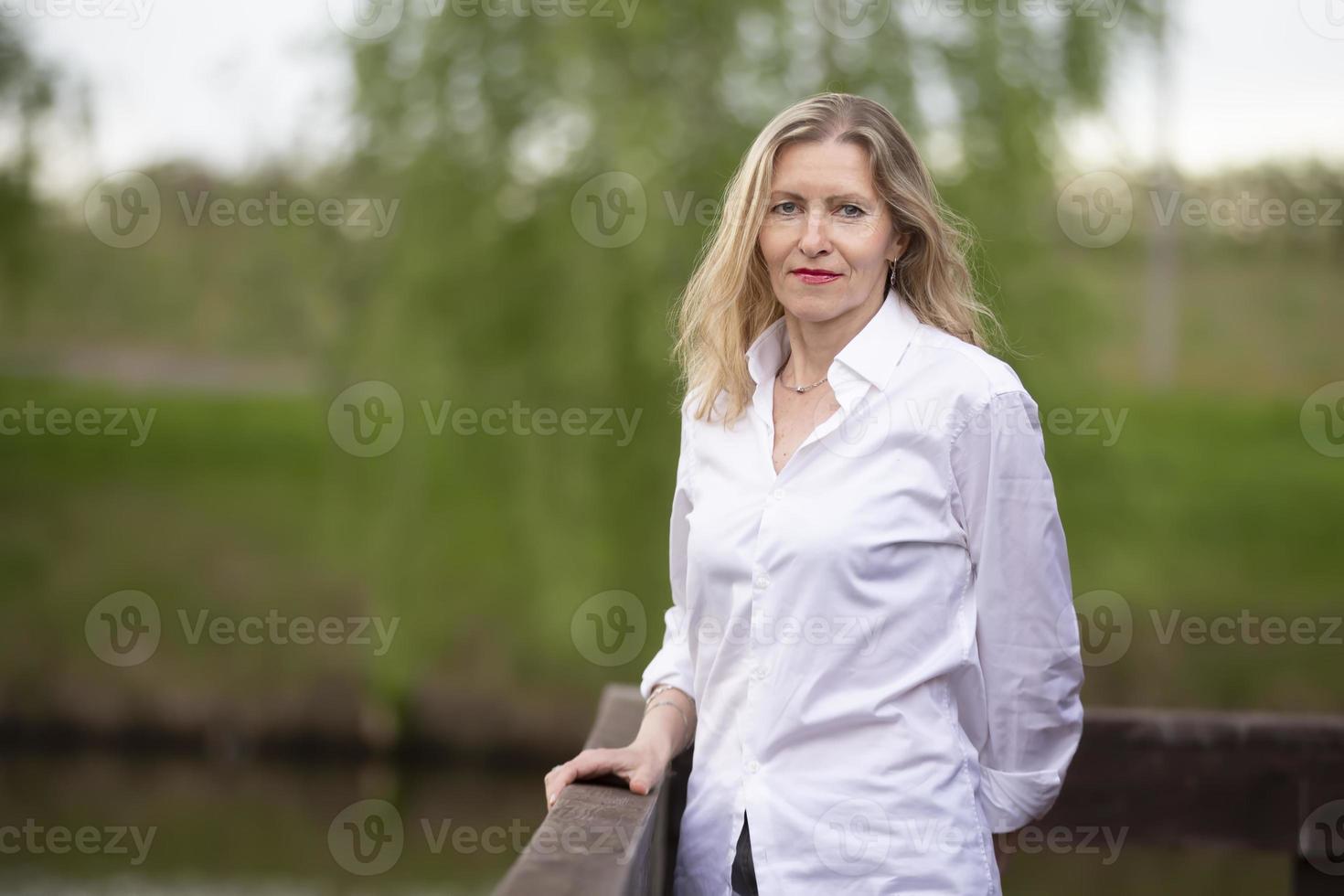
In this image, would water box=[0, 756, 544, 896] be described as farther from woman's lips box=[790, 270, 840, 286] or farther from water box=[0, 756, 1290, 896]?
woman's lips box=[790, 270, 840, 286]

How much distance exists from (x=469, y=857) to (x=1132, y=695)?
3.93 m

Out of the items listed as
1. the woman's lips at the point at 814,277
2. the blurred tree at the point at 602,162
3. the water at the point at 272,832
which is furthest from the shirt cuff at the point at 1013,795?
the water at the point at 272,832

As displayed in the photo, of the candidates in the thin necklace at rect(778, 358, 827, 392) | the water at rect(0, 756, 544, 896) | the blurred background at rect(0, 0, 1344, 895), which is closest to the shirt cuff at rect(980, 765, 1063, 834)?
the thin necklace at rect(778, 358, 827, 392)

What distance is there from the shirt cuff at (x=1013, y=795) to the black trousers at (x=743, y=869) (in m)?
0.28

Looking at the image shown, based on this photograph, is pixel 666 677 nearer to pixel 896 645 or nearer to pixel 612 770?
pixel 612 770

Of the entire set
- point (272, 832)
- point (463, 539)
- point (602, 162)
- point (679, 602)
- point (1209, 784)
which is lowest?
point (272, 832)

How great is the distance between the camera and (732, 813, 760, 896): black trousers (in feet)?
5.46

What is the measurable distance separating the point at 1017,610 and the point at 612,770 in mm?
505

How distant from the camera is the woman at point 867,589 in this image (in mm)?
1617

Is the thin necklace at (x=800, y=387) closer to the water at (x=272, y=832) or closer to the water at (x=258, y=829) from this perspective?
the water at (x=272, y=832)

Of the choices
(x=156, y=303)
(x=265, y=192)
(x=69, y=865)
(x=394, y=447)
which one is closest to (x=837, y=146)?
(x=394, y=447)

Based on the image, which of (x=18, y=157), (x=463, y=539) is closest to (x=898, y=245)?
(x=463, y=539)

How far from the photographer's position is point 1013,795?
1679mm

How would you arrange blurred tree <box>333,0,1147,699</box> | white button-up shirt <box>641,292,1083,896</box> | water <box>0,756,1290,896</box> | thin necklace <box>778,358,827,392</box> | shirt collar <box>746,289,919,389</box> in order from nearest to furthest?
1. white button-up shirt <box>641,292,1083,896</box>
2. shirt collar <box>746,289,919,389</box>
3. thin necklace <box>778,358,827,392</box>
4. blurred tree <box>333,0,1147,699</box>
5. water <box>0,756,1290,896</box>
